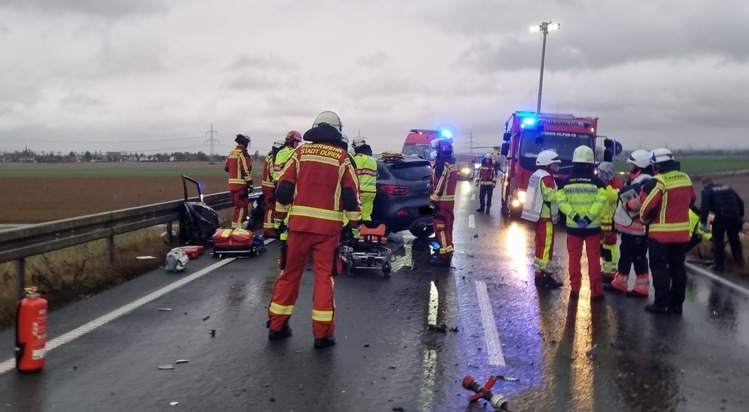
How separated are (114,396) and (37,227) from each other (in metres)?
3.92

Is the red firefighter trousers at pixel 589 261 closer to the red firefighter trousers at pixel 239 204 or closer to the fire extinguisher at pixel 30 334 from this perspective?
the fire extinguisher at pixel 30 334

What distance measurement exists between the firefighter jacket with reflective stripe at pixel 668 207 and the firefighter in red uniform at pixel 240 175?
7386 mm

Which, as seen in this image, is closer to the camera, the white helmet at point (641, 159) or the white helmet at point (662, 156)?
the white helmet at point (662, 156)

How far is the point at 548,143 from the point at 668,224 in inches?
405

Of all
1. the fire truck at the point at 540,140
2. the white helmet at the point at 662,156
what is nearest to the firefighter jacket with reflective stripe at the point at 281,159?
the white helmet at the point at 662,156

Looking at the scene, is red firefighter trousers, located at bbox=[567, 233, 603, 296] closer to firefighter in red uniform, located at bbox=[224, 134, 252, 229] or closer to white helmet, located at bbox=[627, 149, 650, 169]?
Result: white helmet, located at bbox=[627, 149, 650, 169]

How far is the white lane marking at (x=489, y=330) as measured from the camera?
19.1 ft

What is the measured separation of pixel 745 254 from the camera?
39.4 feet

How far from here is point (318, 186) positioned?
6.04 m

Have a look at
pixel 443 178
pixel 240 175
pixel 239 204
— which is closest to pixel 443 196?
pixel 443 178

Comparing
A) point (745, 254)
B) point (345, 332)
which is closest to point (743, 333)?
point (345, 332)

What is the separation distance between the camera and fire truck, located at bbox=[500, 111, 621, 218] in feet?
58.2

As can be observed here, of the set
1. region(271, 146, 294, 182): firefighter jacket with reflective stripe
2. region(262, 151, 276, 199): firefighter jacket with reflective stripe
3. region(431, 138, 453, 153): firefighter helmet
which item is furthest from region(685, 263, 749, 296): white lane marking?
region(262, 151, 276, 199): firefighter jacket with reflective stripe

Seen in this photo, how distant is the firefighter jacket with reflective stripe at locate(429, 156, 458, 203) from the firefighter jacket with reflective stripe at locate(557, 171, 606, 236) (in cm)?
207
